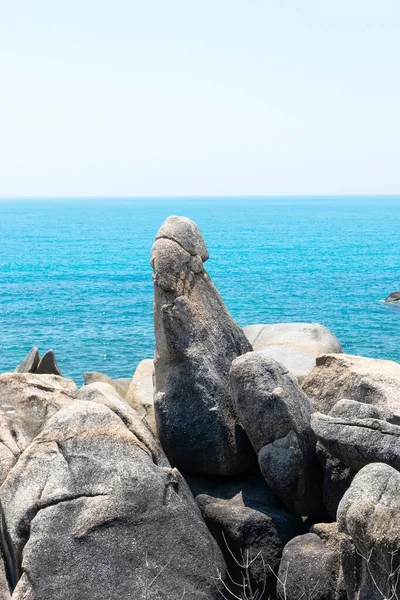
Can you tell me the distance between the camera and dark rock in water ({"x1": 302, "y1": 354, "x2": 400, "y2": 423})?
17484 millimetres

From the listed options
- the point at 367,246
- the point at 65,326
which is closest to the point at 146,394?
the point at 65,326

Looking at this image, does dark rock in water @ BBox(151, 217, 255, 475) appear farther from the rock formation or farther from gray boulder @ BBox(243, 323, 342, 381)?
the rock formation

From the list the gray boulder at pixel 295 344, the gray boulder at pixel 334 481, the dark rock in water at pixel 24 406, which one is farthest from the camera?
the gray boulder at pixel 295 344

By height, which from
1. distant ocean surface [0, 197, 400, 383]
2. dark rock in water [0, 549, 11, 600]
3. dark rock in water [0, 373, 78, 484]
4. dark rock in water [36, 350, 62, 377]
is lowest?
distant ocean surface [0, 197, 400, 383]

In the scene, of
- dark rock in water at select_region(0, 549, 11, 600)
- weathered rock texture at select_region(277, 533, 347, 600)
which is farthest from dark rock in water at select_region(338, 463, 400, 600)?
dark rock in water at select_region(0, 549, 11, 600)

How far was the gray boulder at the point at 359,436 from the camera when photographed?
582 inches

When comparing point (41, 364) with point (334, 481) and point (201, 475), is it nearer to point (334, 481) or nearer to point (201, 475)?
point (201, 475)

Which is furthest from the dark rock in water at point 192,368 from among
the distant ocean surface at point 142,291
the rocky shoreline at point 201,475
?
the distant ocean surface at point 142,291

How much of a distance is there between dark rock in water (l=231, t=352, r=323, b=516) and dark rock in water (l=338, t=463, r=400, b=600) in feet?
8.74

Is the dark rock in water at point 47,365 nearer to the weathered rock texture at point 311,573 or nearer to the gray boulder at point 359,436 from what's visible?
the gray boulder at point 359,436

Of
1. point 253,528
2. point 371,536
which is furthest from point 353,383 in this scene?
point 371,536

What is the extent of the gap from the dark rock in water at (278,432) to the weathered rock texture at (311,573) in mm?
1648

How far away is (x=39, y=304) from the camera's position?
70.1 metres

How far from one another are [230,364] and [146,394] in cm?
409
